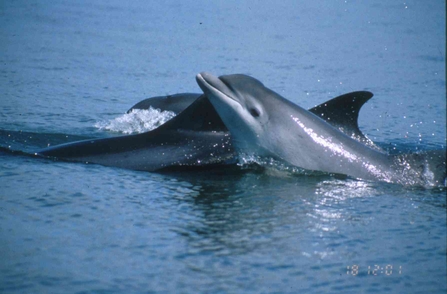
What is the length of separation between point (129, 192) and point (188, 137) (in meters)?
1.61

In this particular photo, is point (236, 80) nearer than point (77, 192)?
No

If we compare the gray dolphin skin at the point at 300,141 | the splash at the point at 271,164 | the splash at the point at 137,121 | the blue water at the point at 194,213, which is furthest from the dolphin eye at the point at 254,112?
the splash at the point at 137,121

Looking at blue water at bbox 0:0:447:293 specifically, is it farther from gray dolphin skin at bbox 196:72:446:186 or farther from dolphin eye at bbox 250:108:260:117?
dolphin eye at bbox 250:108:260:117

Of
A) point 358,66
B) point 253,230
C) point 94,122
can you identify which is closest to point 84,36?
point 358,66

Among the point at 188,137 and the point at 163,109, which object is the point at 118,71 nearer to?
the point at 163,109

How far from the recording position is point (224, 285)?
627 cm

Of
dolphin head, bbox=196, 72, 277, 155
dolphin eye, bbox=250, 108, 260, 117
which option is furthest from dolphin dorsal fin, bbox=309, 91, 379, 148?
dolphin eye, bbox=250, 108, 260, 117

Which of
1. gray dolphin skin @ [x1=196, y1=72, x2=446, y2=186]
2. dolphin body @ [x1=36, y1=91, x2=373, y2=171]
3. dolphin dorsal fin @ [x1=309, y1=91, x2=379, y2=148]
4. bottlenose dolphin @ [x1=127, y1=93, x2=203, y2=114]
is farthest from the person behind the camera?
bottlenose dolphin @ [x1=127, y1=93, x2=203, y2=114]

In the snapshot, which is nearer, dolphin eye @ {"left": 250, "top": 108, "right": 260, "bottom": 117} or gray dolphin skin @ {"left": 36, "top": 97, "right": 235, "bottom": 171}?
dolphin eye @ {"left": 250, "top": 108, "right": 260, "bottom": 117}

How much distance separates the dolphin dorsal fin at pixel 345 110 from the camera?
10836 mm

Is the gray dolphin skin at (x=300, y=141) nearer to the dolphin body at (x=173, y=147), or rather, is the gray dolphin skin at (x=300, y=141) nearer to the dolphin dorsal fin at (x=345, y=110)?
the dolphin body at (x=173, y=147)

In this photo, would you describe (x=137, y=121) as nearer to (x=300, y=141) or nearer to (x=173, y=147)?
(x=173, y=147)

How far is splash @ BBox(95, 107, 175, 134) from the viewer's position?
13555mm

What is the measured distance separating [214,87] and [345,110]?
2.18 metres
